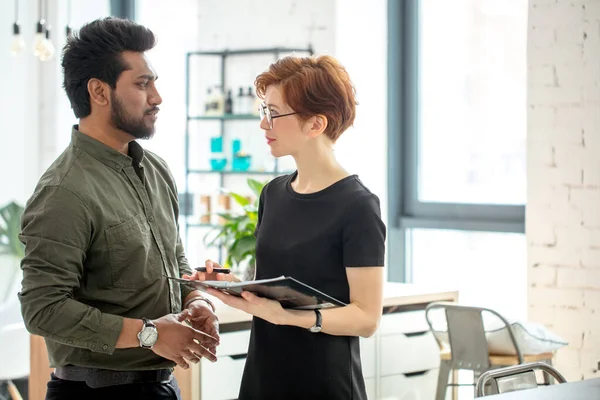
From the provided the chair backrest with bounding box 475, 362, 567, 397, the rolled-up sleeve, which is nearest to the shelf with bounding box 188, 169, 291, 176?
the chair backrest with bounding box 475, 362, 567, 397

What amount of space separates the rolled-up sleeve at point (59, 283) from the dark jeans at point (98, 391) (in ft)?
0.47

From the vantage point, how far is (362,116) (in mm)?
5340

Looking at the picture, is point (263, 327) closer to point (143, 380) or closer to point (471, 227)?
point (143, 380)

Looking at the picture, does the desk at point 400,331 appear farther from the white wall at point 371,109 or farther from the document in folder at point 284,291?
the document in folder at point 284,291

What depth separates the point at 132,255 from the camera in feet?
6.79

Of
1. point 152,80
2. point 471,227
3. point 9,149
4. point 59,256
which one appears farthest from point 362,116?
point 59,256

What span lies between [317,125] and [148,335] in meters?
0.63

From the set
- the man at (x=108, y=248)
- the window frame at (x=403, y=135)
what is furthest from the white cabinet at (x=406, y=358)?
the man at (x=108, y=248)

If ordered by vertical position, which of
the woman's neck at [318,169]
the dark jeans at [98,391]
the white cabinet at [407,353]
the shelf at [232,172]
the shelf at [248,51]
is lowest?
the white cabinet at [407,353]

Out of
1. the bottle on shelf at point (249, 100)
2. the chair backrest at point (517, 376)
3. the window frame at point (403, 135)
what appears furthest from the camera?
the bottle on shelf at point (249, 100)

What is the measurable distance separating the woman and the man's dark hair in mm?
345

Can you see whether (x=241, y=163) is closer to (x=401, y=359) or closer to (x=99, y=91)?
(x=401, y=359)

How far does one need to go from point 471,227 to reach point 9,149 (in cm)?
290

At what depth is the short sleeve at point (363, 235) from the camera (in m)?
1.97
